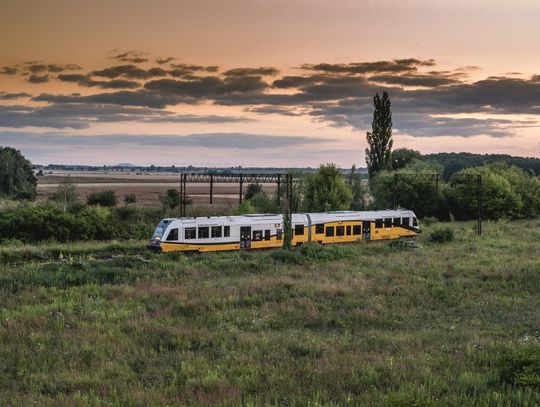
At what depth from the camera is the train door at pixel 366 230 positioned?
147 feet

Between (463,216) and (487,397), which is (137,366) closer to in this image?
(487,397)

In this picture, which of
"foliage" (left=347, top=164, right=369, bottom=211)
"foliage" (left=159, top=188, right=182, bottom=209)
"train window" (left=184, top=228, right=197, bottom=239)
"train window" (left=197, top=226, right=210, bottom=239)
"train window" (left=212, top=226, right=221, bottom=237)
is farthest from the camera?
"foliage" (left=347, top=164, right=369, bottom=211)

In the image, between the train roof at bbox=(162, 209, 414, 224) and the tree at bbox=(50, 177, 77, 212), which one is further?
the tree at bbox=(50, 177, 77, 212)

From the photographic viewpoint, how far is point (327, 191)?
63719 millimetres

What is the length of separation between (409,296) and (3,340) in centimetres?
1592

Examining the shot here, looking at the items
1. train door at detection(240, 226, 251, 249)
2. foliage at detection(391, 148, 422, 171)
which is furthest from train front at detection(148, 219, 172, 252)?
foliage at detection(391, 148, 422, 171)

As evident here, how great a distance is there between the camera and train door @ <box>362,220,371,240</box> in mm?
44688

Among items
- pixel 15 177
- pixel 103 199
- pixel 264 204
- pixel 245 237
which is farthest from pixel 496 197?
pixel 15 177

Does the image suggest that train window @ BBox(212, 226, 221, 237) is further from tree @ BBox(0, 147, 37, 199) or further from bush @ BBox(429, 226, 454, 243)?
tree @ BBox(0, 147, 37, 199)

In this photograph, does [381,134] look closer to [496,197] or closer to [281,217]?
[496,197]

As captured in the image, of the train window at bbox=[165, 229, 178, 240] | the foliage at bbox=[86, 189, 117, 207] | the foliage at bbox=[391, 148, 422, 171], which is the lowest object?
the train window at bbox=[165, 229, 178, 240]

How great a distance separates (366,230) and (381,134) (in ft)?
143

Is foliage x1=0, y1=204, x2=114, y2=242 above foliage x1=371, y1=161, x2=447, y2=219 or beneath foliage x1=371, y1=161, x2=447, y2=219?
beneath

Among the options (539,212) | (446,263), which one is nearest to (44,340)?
(446,263)
